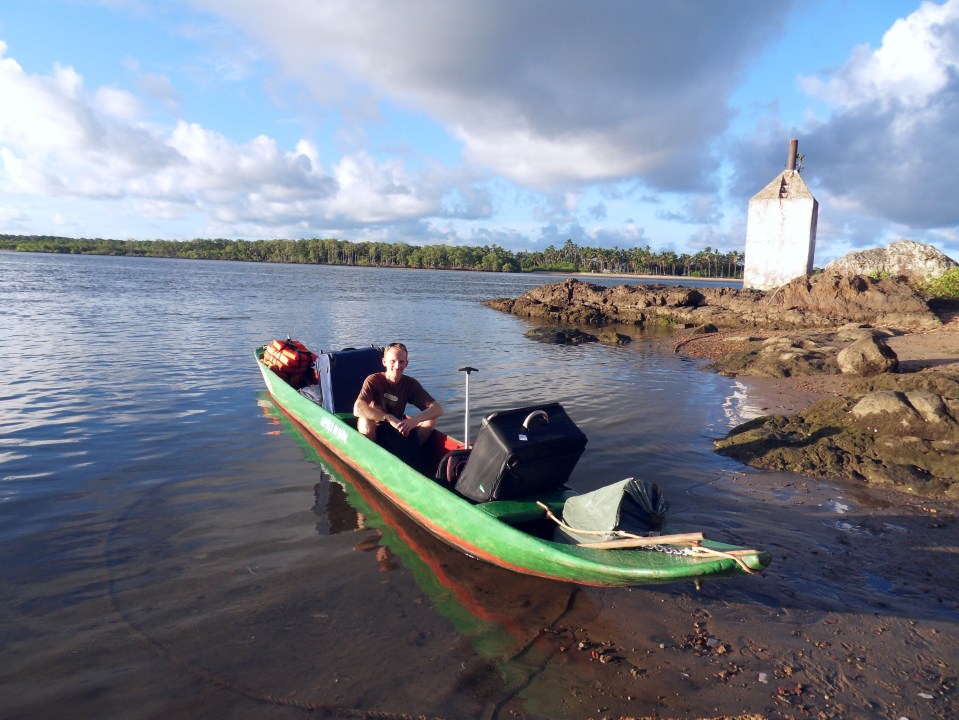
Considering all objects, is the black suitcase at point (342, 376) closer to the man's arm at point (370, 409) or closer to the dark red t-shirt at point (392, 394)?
the dark red t-shirt at point (392, 394)

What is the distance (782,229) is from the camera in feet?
106

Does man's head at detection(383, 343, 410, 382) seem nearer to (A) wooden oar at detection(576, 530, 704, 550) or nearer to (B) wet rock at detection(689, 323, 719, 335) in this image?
(A) wooden oar at detection(576, 530, 704, 550)

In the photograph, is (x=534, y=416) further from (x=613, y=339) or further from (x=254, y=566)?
(x=613, y=339)

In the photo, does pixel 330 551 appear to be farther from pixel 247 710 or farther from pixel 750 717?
pixel 750 717

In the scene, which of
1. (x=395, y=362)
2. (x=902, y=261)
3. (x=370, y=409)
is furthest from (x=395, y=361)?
(x=902, y=261)

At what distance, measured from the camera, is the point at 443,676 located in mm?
4188

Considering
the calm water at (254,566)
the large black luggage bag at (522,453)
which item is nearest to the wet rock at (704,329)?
the calm water at (254,566)

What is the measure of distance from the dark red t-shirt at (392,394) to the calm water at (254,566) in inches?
50.6

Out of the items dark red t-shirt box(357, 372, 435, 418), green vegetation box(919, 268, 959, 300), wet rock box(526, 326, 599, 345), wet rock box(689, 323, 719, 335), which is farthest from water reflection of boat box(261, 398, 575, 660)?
green vegetation box(919, 268, 959, 300)

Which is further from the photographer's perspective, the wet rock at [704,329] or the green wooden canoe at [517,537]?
the wet rock at [704,329]

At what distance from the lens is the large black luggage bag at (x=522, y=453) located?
5.43 m

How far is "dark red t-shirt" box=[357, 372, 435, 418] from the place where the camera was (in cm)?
715

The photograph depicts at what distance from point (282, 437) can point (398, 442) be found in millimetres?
3437

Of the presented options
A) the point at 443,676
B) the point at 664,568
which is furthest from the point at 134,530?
the point at 664,568
